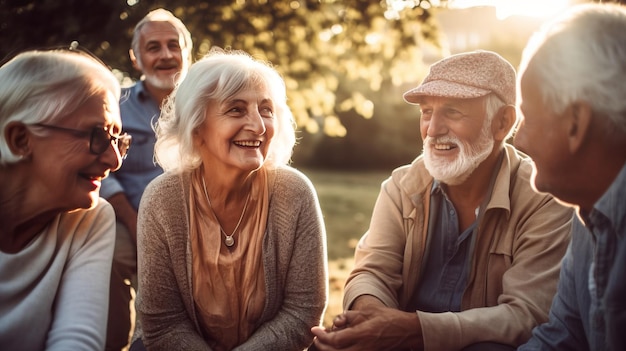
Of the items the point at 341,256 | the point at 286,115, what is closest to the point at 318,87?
the point at 341,256

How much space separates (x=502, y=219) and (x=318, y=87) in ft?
17.3

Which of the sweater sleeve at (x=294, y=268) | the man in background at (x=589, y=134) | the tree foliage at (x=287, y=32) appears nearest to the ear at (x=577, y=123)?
the man in background at (x=589, y=134)

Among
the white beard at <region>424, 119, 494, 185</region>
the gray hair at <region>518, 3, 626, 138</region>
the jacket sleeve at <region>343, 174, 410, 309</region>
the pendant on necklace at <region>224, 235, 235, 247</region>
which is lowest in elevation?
the jacket sleeve at <region>343, 174, 410, 309</region>

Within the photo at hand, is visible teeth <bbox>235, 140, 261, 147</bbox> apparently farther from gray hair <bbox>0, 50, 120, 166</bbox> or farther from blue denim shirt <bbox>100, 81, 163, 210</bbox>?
blue denim shirt <bbox>100, 81, 163, 210</bbox>

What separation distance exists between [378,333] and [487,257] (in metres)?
0.66

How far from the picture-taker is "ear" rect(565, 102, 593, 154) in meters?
1.80

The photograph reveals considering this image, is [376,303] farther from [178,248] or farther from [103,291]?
[103,291]

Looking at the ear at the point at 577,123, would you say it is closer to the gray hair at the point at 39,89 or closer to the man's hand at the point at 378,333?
the man's hand at the point at 378,333

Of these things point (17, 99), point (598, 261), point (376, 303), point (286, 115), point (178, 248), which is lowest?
point (376, 303)

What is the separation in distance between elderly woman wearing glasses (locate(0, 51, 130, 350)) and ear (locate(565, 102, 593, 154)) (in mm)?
1687

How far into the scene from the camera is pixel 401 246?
3.23 metres

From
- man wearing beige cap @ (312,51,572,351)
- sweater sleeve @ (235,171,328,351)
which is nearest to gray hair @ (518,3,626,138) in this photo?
man wearing beige cap @ (312,51,572,351)

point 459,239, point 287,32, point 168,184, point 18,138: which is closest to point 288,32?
point 287,32

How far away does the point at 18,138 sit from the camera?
234 cm
